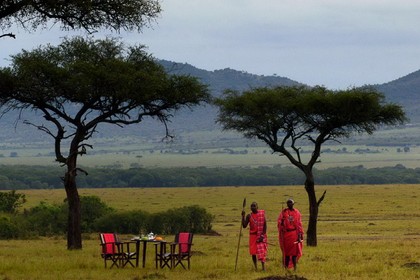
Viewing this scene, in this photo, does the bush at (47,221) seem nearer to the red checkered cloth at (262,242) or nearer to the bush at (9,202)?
the bush at (9,202)

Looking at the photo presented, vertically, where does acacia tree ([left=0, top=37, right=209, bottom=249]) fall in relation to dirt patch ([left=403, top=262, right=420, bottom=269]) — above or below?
above

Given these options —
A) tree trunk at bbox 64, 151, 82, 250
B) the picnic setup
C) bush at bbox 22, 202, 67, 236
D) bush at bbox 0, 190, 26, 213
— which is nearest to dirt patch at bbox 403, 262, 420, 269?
the picnic setup

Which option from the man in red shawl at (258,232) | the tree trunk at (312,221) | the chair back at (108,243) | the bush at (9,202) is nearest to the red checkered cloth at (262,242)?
the man in red shawl at (258,232)

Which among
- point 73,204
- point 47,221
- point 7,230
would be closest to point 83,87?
point 73,204

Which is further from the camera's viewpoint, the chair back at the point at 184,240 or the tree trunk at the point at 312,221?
the tree trunk at the point at 312,221

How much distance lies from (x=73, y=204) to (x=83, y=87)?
4.16 metres

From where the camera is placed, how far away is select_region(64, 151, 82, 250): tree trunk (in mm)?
34438

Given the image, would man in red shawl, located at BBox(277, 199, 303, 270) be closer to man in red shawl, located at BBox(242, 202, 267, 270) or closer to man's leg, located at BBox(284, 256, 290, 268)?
man's leg, located at BBox(284, 256, 290, 268)

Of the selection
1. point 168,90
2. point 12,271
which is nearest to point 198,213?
point 168,90

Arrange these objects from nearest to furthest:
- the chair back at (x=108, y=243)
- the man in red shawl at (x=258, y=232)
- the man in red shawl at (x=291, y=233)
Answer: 1. the man in red shawl at (x=291, y=233)
2. the man in red shawl at (x=258, y=232)
3. the chair back at (x=108, y=243)

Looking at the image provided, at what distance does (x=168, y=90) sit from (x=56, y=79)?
4148 mm

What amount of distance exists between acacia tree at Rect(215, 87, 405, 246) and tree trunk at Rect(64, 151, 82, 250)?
9.14m

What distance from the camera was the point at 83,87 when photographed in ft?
114

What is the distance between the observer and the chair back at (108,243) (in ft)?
87.2
